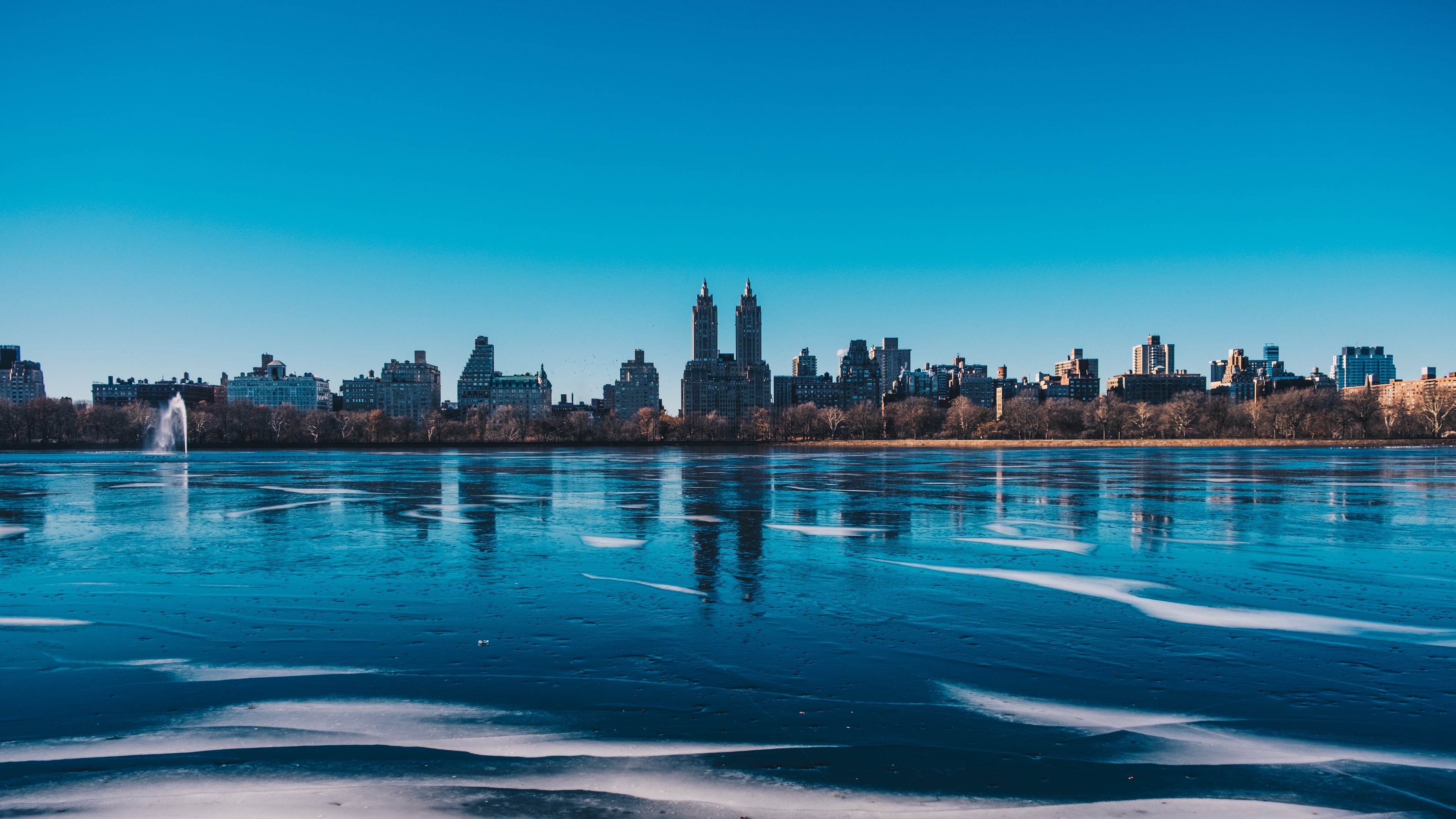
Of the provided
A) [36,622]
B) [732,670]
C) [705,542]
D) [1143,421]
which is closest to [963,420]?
[1143,421]

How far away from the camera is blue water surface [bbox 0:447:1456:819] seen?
562 cm

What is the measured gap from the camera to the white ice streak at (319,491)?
2923cm

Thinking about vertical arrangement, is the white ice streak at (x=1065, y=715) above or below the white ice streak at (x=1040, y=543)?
above

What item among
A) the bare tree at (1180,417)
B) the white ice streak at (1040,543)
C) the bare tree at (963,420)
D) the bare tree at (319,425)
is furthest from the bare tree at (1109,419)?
the bare tree at (319,425)

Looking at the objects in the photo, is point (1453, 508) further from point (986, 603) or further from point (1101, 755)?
point (1101, 755)

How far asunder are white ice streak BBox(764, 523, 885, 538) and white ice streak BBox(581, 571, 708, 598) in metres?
6.00

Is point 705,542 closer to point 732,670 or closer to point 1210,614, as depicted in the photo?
point 732,670

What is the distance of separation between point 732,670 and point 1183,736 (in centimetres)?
385

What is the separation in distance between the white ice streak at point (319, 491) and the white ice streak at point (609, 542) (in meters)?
15.0

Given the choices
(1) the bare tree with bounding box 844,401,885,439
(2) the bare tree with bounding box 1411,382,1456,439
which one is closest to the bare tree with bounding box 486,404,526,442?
(1) the bare tree with bounding box 844,401,885,439

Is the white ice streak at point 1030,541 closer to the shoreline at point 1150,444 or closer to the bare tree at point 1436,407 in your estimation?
the shoreline at point 1150,444

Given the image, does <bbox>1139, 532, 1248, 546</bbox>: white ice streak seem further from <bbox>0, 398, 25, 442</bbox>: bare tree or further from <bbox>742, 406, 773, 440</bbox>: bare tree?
<bbox>0, 398, 25, 442</bbox>: bare tree

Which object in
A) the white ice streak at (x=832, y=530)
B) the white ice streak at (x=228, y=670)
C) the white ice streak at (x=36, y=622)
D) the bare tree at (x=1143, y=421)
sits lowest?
the white ice streak at (x=832, y=530)

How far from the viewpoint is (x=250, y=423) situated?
13825 cm
